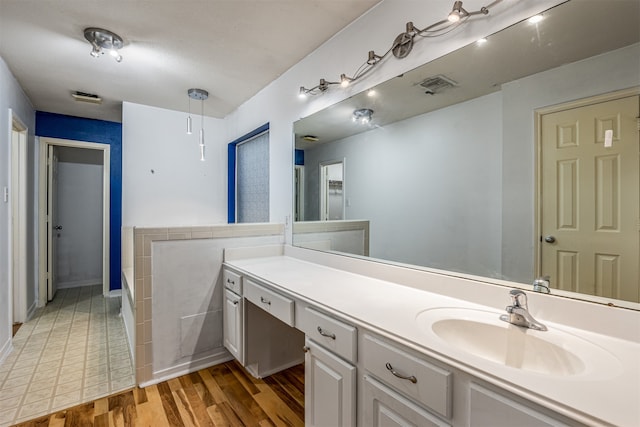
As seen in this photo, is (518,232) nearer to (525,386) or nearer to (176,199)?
(525,386)

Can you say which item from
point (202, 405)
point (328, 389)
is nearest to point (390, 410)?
point (328, 389)

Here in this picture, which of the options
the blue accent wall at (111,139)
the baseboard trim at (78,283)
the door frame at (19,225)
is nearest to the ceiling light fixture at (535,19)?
the door frame at (19,225)

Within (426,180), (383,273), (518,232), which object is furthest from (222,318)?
(518,232)

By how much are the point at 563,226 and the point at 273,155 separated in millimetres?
2293

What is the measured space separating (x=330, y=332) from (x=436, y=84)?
131cm

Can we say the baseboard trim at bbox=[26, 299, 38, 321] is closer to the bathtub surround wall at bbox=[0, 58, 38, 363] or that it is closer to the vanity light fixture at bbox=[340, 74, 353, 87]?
the bathtub surround wall at bbox=[0, 58, 38, 363]

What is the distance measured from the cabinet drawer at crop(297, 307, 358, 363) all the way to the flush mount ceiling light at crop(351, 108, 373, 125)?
1222 millimetres

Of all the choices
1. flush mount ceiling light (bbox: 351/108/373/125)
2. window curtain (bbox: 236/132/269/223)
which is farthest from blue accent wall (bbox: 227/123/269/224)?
flush mount ceiling light (bbox: 351/108/373/125)

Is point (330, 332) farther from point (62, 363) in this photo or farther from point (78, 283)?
point (78, 283)

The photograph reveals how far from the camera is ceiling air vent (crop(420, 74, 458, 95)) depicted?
150 cm

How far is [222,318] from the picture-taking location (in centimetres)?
237

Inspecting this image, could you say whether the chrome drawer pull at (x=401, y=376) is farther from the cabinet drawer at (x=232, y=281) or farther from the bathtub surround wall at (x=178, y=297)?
the bathtub surround wall at (x=178, y=297)

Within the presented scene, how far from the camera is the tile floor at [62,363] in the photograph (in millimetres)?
1913

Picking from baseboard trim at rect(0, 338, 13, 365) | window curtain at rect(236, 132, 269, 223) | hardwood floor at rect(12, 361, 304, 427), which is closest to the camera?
hardwood floor at rect(12, 361, 304, 427)
